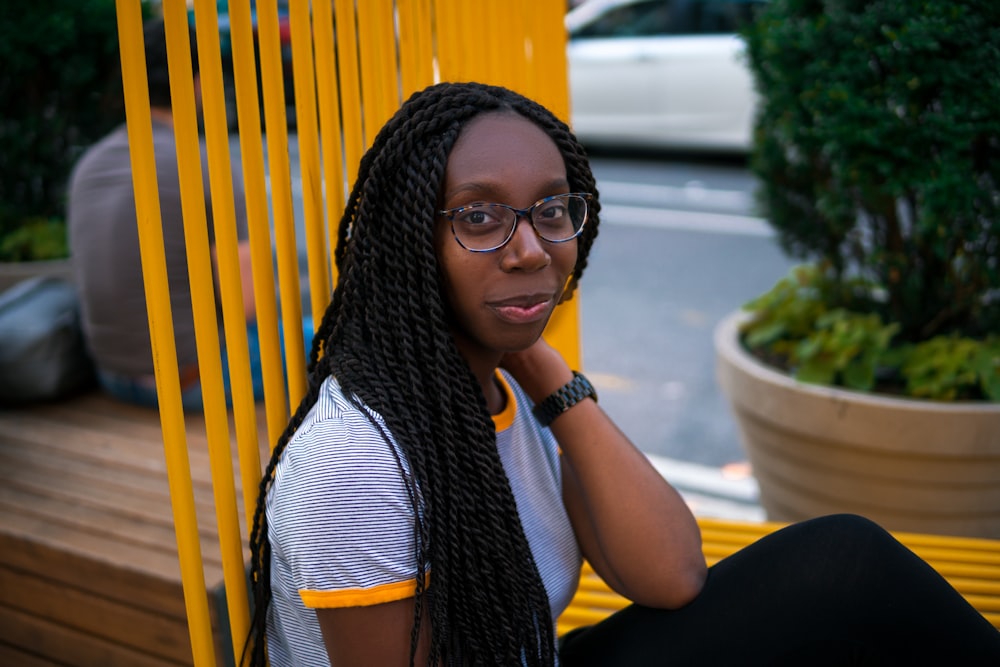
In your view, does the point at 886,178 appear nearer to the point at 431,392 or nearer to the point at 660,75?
the point at 431,392

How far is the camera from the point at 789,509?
291 cm

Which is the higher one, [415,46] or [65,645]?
[415,46]

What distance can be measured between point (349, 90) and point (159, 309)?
1.92ft

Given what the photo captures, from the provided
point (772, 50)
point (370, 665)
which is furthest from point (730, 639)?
point (772, 50)

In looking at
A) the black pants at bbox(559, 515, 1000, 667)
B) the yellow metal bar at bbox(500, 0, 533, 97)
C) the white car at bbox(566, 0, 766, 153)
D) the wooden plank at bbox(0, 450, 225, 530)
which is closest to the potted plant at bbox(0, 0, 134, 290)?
the wooden plank at bbox(0, 450, 225, 530)

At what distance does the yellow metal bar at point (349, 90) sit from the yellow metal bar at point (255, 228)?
8.4 inches

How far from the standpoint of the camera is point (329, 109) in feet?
5.25

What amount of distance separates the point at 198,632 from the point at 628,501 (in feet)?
2.45

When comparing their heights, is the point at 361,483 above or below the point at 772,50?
below

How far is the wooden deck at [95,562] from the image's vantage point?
179 centimetres

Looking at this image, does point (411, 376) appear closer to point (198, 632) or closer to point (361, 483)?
point (361, 483)

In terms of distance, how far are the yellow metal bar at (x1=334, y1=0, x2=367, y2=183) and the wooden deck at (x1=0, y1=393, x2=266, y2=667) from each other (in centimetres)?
79

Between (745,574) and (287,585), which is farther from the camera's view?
(745,574)

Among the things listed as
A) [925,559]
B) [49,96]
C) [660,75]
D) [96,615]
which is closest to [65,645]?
[96,615]
